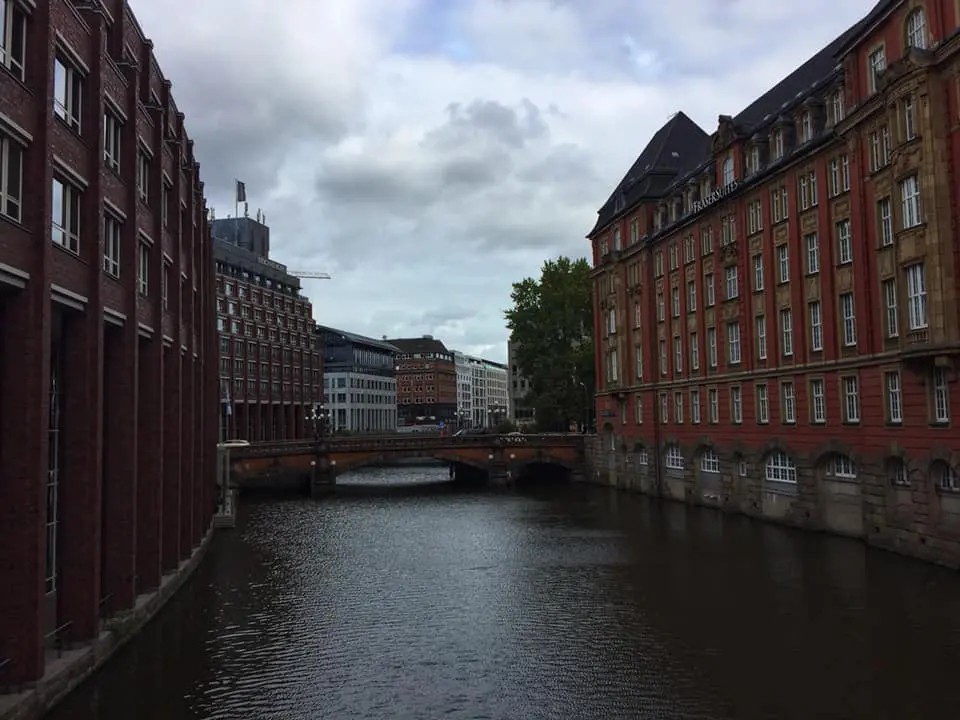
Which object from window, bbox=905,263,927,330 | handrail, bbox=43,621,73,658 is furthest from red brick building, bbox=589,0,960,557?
handrail, bbox=43,621,73,658

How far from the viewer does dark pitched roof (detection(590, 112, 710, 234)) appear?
2438 inches

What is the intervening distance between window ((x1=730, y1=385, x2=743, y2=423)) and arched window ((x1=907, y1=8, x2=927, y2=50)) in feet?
71.3

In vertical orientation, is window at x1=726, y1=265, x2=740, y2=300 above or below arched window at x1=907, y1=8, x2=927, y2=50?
below

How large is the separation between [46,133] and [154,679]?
12.2m

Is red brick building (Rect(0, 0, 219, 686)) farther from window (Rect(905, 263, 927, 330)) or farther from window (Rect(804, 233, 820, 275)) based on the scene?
window (Rect(804, 233, 820, 275))

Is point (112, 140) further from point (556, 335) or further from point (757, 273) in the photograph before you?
point (556, 335)

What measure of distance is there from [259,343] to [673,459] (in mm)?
64905

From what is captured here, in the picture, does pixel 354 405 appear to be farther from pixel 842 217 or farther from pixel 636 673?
pixel 636 673

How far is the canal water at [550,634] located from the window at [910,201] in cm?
1239

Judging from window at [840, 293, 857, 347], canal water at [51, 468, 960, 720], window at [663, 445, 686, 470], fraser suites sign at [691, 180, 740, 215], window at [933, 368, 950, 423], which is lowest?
canal water at [51, 468, 960, 720]

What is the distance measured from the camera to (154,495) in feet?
85.3

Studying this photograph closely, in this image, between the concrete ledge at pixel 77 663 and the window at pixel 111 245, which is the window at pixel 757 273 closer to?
the concrete ledge at pixel 77 663

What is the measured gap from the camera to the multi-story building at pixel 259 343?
10238 centimetres

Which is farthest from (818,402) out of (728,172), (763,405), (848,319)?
(728,172)
